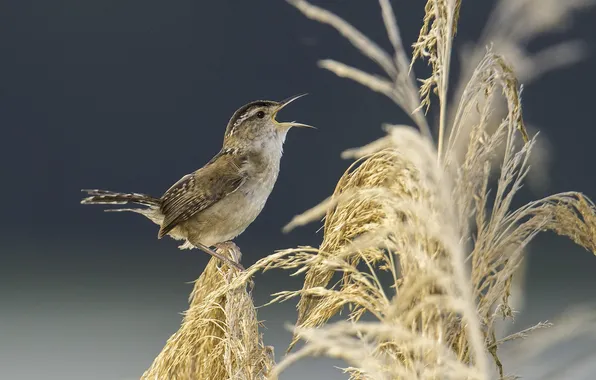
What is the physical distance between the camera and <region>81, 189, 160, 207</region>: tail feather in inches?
141

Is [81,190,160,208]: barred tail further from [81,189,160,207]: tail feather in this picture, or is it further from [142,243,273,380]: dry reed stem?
[142,243,273,380]: dry reed stem

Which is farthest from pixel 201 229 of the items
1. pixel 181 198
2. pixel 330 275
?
pixel 330 275

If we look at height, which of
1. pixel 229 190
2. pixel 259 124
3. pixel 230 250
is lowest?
pixel 230 250

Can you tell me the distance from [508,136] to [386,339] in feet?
2.12

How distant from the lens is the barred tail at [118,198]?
141 inches

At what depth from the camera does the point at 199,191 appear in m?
3.56

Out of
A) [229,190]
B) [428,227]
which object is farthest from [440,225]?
[229,190]

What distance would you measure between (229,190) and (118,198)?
521mm

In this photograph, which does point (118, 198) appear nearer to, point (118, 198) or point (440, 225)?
point (118, 198)

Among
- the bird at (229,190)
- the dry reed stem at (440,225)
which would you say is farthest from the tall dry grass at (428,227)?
the bird at (229,190)

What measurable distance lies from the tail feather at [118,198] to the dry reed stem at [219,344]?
0.74 meters

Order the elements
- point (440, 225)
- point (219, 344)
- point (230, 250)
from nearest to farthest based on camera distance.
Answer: point (440, 225), point (219, 344), point (230, 250)

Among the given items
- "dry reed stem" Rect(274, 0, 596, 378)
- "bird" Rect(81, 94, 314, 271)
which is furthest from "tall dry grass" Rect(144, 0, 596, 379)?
"bird" Rect(81, 94, 314, 271)

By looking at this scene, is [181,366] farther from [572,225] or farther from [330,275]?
[572,225]
